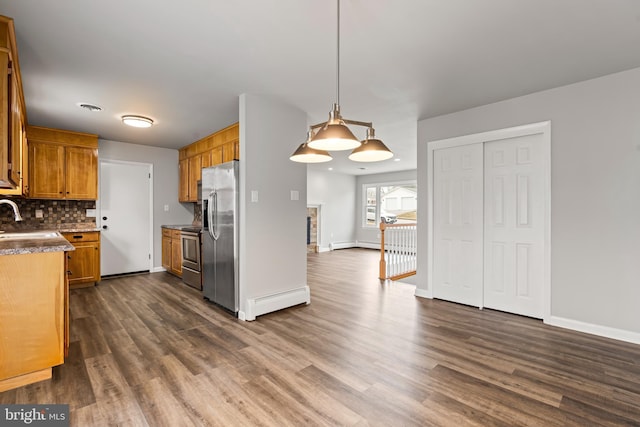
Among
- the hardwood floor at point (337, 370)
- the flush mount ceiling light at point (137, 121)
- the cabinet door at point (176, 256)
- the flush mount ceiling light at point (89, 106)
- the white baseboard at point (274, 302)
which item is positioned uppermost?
the flush mount ceiling light at point (89, 106)

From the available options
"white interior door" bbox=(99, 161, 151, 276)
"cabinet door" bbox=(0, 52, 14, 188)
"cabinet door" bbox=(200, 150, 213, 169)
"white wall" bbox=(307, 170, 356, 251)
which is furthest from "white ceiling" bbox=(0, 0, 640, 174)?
"white wall" bbox=(307, 170, 356, 251)

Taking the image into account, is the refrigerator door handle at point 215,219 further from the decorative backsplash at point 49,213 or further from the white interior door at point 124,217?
the decorative backsplash at point 49,213

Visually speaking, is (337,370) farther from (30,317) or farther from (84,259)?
(84,259)

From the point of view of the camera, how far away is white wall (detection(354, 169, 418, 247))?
30.4 ft

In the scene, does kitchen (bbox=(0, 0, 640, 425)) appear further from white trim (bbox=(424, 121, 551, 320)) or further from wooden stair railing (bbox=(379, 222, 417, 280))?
wooden stair railing (bbox=(379, 222, 417, 280))

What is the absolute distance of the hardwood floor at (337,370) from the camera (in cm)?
182

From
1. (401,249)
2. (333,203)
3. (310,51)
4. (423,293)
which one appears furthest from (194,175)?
(333,203)

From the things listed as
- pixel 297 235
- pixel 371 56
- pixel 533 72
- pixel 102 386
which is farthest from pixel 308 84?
pixel 102 386

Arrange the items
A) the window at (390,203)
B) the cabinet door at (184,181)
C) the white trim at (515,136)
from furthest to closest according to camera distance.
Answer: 1. the window at (390,203)
2. the cabinet door at (184,181)
3. the white trim at (515,136)

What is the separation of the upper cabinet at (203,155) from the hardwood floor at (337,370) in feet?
7.52

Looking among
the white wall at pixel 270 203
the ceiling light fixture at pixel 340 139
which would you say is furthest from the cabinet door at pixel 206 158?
the ceiling light fixture at pixel 340 139

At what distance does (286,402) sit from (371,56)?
105 inches

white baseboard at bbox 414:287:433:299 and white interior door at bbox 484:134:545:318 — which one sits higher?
white interior door at bbox 484:134:545:318

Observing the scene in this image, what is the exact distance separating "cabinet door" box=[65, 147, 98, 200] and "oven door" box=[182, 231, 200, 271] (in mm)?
1697
